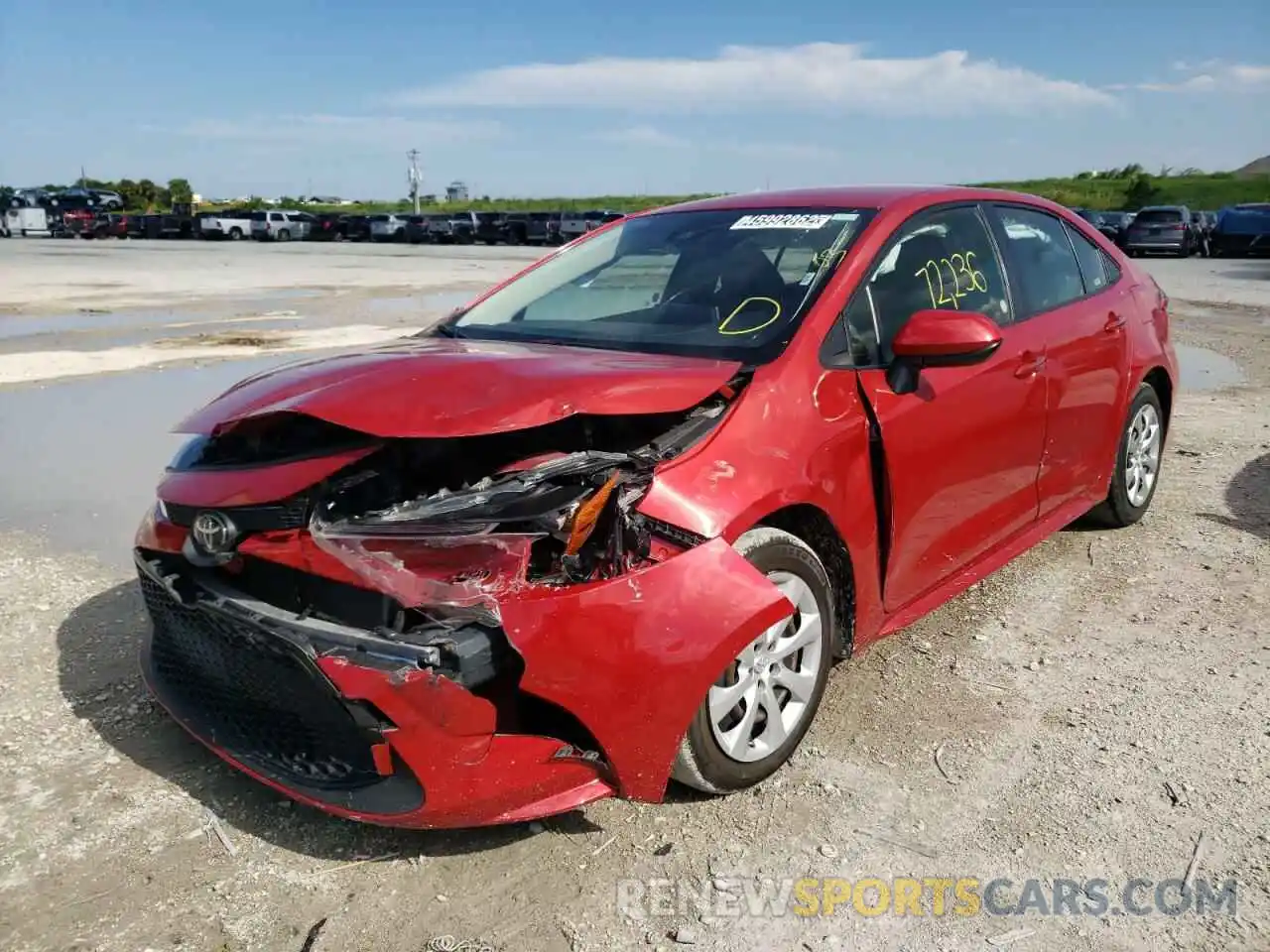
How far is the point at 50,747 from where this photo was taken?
10.6ft

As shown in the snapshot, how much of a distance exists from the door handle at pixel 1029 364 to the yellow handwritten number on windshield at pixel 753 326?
1095mm

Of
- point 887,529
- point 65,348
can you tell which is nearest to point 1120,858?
point 887,529

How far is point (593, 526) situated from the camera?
8.27 feet

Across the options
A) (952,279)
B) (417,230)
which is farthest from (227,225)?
(952,279)

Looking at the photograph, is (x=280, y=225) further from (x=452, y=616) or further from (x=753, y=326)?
(x=452, y=616)

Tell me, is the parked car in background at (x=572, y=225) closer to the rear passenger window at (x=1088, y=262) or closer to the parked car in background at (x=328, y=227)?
the parked car in background at (x=328, y=227)

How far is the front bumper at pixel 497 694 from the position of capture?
2.38 meters

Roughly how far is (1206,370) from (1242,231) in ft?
72.9

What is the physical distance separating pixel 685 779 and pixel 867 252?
5.88 ft

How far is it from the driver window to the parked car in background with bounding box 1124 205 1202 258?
93.9ft

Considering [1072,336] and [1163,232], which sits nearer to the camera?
[1072,336]

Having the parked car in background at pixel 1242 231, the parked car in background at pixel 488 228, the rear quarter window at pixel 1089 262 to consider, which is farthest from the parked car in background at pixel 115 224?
the rear quarter window at pixel 1089 262

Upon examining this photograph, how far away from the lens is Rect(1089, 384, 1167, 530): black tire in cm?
496

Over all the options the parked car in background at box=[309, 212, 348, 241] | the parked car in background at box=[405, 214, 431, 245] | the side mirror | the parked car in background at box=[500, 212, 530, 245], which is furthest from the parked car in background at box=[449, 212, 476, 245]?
the side mirror
